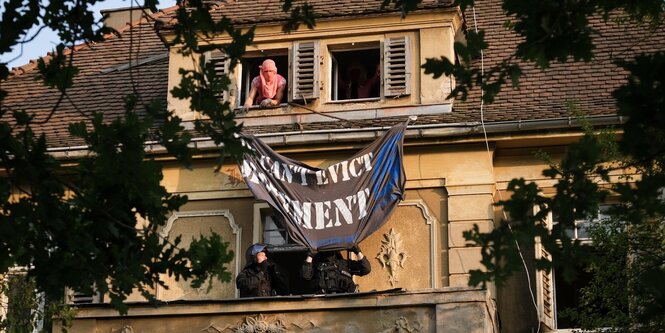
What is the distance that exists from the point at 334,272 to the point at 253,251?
3.68 feet

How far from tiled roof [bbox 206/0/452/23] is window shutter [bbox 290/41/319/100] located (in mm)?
503

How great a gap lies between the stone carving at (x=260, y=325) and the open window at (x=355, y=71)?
4768 mm

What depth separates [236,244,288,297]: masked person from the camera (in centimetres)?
2112

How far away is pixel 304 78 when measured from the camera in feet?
78.2

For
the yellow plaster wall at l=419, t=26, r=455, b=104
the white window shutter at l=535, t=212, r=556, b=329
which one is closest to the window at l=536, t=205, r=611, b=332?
the white window shutter at l=535, t=212, r=556, b=329

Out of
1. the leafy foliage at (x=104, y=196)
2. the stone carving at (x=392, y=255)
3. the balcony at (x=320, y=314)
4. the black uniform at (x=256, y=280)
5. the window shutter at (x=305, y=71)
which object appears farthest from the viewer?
the window shutter at (x=305, y=71)

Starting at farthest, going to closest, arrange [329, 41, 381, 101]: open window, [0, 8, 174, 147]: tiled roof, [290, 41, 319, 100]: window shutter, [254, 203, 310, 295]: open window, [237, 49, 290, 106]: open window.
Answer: [0, 8, 174, 147]: tiled roof
[237, 49, 290, 106]: open window
[329, 41, 381, 101]: open window
[290, 41, 319, 100]: window shutter
[254, 203, 310, 295]: open window

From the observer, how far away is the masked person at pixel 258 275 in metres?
21.1

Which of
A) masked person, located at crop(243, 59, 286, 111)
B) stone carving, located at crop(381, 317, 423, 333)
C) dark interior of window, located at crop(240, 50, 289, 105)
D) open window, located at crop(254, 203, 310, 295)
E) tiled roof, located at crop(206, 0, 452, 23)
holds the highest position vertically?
tiled roof, located at crop(206, 0, 452, 23)

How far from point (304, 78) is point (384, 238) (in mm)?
2955

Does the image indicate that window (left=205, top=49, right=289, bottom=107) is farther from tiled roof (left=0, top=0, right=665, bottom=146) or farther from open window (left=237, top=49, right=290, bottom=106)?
tiled roof (left=0, top=0, right=665, bottom=146)

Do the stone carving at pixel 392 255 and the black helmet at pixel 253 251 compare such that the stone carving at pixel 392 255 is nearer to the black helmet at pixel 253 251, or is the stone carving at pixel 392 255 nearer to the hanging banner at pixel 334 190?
the hanging banner at pixel 334 190

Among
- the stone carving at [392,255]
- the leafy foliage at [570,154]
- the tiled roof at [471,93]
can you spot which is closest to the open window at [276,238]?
the stone carving at [392,255]

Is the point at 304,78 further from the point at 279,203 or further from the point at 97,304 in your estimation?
the point at 97,304
